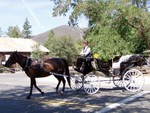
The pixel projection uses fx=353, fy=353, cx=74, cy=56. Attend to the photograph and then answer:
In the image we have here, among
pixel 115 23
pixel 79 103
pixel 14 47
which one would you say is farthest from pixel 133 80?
pixel 14 47

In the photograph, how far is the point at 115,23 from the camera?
27.1 m

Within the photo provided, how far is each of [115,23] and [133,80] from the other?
12.7 metres

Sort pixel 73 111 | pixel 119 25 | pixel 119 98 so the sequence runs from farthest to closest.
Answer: pixel 119 25 < pixel 119 98 < pixel 73 111

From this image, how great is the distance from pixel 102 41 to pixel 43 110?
17.6m

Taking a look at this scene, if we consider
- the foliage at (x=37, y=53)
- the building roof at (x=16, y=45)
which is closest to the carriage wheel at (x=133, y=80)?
the foliage at (x=37, y=53)

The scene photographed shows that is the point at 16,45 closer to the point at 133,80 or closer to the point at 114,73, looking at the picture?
the point at 114,73

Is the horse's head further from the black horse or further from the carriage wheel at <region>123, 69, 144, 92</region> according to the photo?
the carriage wheel at <region>123, 69, 144, 92</region>

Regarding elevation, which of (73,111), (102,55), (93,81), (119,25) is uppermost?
(119,25)

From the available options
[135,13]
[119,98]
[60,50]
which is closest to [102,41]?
[135,13]

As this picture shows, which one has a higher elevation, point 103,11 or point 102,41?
point 103,11

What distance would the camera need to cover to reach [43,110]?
37.8 ft

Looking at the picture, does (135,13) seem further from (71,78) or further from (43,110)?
(43,110)

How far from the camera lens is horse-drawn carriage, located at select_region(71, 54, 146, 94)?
15156 mm

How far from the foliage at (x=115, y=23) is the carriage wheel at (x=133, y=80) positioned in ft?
35.2
